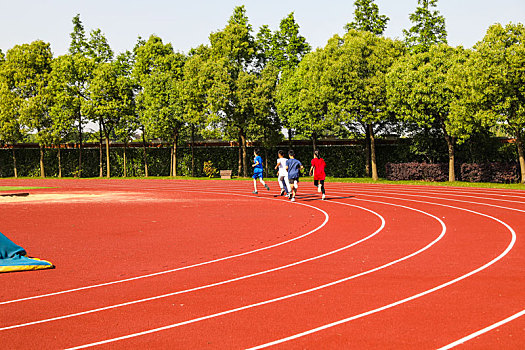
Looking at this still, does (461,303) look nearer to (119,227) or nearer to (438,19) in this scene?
(119,227)

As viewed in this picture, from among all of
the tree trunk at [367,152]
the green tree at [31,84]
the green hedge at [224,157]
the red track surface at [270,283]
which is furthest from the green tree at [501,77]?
the green tree at [31,84]

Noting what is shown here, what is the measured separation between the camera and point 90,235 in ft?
38.7

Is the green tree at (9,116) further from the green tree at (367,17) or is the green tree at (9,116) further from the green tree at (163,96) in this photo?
the green tree at (367,17)

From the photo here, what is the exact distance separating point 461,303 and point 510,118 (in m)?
24.4

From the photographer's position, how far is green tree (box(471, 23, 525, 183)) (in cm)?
2652

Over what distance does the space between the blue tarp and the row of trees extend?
2444 centimetres

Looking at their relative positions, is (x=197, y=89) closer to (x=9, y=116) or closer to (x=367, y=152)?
(x=367, y=152)

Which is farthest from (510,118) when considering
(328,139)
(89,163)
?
(89,163)

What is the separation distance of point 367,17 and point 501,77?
28536 mm

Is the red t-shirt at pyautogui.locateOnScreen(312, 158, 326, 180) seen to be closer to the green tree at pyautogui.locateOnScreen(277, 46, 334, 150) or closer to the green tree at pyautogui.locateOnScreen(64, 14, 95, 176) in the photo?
the green tree at pyautogui.locateOnScreen(277, 46, 334, 150)

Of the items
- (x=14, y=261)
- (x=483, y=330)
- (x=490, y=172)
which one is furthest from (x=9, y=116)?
(x=483, y=330)

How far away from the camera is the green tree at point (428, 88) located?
101 ft

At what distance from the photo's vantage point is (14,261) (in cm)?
830

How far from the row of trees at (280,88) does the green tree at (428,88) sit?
0.06 m
